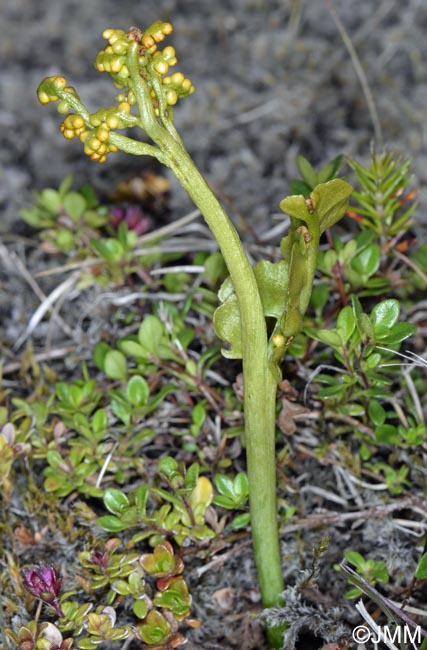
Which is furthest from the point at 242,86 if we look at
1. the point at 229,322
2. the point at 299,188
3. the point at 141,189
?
the point at 229,322

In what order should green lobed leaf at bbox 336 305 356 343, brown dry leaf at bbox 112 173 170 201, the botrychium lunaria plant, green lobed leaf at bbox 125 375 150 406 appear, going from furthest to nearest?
brown dry leaf at bbox 112 173 170 201 → green lobed leaf at bbox 125 375 150 406 → green lobed leaf at bbox 336 305 356 343 → the botrychium lunaria plant

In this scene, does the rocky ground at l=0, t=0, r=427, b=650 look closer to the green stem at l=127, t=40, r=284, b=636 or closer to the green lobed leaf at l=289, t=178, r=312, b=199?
the green lobed leaf at l=289, t=178, r=312, b=199

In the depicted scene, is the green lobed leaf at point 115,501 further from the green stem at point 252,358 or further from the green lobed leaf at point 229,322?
the green lobed leaf at point 229,322

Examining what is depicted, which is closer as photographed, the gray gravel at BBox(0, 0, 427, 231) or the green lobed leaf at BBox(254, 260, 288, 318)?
the green lobed leaf at BBox(254, 260, 288, 318)

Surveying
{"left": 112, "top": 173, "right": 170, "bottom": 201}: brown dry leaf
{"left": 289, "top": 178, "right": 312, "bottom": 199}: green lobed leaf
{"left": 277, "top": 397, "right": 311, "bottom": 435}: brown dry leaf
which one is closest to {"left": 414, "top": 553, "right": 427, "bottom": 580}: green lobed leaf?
{"left": 277, "top": 397, "right": 311, "bottom": 435}: brown dry leaf

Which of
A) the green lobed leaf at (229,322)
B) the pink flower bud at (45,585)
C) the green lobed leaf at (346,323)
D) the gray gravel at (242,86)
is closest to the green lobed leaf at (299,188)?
the green lobed leaf at (346,323)

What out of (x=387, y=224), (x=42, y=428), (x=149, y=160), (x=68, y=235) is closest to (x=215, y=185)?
(x=149, y=160)

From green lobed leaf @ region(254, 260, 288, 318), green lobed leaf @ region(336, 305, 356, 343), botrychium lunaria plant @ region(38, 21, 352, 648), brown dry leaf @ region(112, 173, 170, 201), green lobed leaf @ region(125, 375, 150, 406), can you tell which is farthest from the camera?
brown dry leaf @ region(112, 173, 170, 201)
